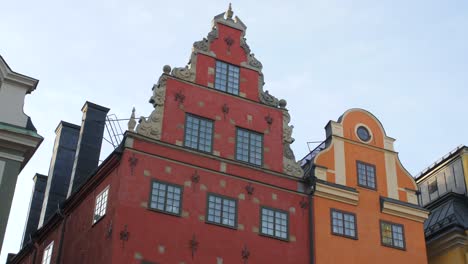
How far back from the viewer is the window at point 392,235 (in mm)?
26609

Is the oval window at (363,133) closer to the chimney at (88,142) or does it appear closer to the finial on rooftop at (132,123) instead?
the finial on rooftop at (132,123)

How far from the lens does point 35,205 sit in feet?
115

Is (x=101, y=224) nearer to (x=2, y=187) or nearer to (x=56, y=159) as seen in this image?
(x=2, y=187)

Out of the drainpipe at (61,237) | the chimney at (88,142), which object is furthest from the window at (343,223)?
the chimney at (88,142)

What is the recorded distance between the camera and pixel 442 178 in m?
34.0

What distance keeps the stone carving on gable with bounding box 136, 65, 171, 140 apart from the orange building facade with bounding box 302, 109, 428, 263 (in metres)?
6.41

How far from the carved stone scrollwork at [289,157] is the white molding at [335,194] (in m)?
0.90

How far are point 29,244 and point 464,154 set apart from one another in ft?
67.9

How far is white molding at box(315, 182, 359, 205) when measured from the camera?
26.2 meters

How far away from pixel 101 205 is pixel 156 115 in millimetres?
3685

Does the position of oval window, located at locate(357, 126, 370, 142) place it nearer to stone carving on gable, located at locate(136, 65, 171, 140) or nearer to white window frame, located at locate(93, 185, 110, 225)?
stone carving on gable, located at locate(136, 65, 171, 140)

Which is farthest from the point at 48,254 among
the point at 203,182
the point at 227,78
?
the point at 227,78

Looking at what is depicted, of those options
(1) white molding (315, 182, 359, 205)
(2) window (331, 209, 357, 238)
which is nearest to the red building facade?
(1) white molding (315, 182, 359, 205)

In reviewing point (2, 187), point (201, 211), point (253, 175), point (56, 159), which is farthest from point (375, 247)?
point (56, 159)
